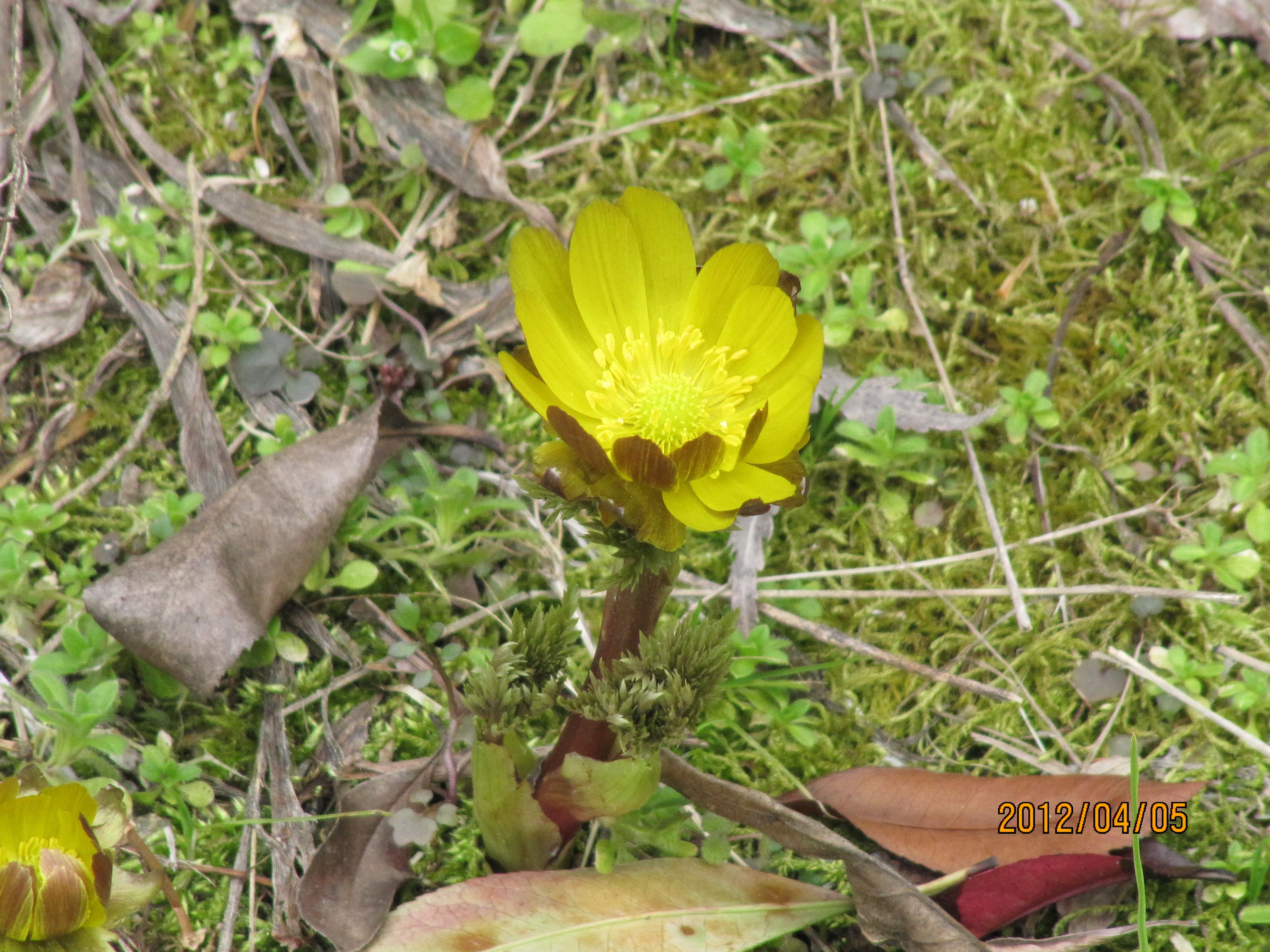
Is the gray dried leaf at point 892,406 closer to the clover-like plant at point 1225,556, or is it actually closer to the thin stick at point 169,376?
the clover-like plant at point 1225,556

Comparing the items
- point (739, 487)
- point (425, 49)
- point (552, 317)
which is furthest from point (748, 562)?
point (425, 49)

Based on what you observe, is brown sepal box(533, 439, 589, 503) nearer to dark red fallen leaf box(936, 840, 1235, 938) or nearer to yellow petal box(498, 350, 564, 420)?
yellow petal box(498, 350, 564, 420)

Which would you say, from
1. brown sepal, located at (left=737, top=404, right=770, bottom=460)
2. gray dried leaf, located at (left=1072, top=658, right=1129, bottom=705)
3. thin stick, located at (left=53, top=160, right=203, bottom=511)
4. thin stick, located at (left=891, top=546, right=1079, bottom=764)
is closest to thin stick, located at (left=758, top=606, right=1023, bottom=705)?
thin stick, located at (left=891, top=546, right=1079, bottom=764)

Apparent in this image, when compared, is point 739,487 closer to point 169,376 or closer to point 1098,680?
point 1098,680

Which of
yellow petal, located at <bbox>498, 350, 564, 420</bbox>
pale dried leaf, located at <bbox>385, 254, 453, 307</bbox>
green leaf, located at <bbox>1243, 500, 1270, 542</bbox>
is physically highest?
yellow petal, located at <bbox>498, 350, 564, 420</bbox>

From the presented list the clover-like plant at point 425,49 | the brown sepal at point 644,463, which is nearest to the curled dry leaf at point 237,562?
the clover-like plant at point 425,49

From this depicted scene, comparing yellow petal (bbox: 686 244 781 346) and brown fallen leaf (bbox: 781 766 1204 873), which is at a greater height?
yellow petal (bbox: 686 244 781 346)

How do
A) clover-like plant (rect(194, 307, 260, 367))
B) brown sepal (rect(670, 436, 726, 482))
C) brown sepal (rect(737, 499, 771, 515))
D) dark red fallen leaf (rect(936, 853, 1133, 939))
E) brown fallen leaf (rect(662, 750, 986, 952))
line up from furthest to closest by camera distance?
1. clover-like plant (rect(194, 307, 260, 367))
2. dark red fallen leaf (rect(936, 853, 1133, 939))
3. brown fallen leaf (rect(662, 750, 986, 952))
4. brown sepal (rect(670, 436, 726, 482))
5. brown sepal (rect(737, 499, 771, 515))
